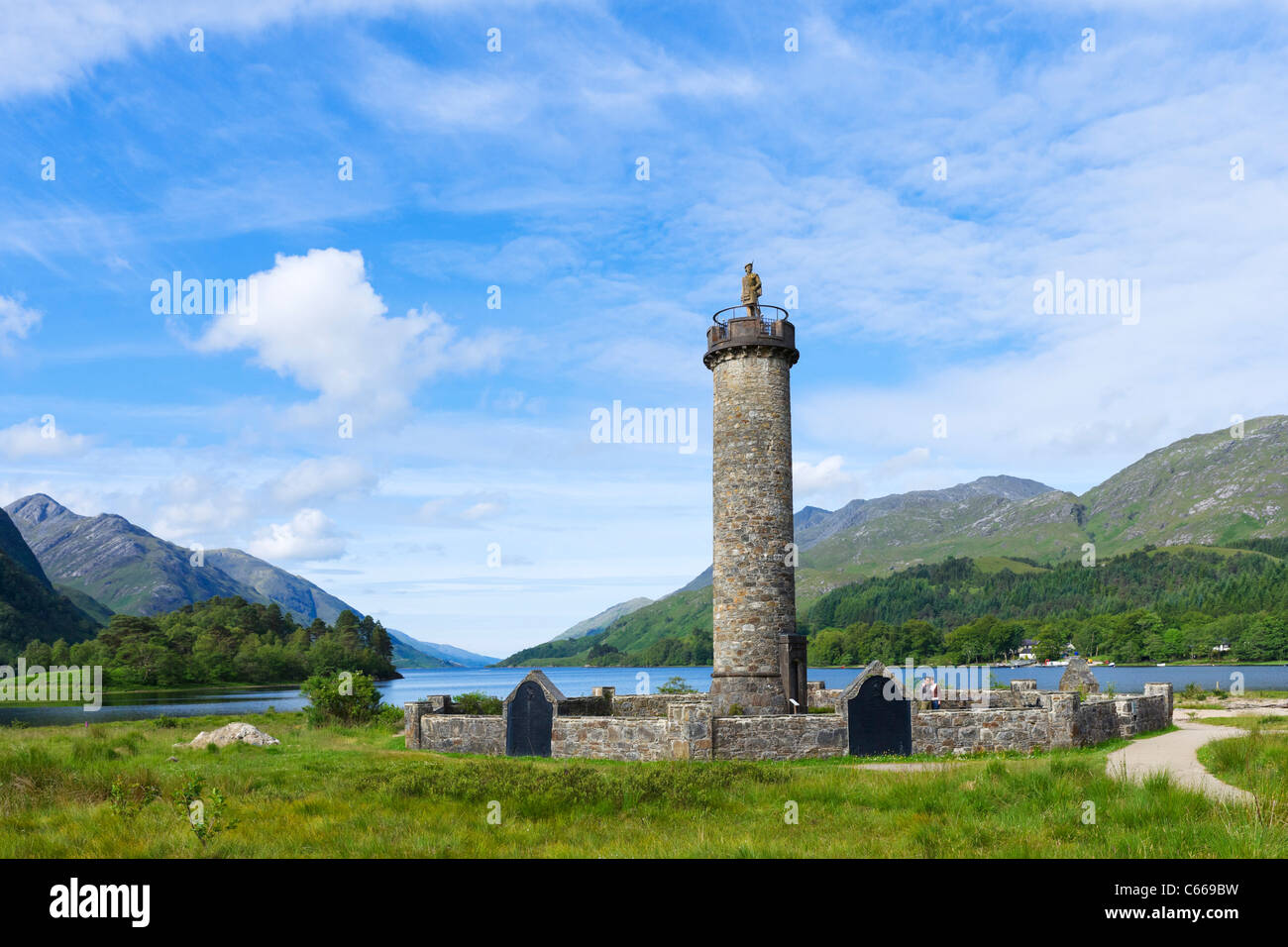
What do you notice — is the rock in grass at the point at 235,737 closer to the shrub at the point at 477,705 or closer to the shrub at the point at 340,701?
the shrub at the point at 477,705

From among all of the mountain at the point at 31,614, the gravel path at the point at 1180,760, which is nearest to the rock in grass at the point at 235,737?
the gravel path at the point at 1180,760

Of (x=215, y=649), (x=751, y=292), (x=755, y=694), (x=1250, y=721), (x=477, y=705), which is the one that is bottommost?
(x=215, y=649)

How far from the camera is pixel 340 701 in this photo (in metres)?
37.4

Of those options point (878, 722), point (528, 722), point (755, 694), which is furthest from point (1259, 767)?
point (528, 722)

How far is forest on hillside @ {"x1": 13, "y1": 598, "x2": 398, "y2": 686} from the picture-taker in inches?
4786

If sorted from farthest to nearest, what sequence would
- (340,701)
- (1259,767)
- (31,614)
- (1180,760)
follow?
(31,614) → (340,701) → (1180,760) → (1259,767)

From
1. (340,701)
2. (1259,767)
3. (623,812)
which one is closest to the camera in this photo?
(623,812)

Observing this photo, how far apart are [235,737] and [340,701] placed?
27.0ft

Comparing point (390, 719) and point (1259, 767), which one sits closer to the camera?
point (1259, 767)

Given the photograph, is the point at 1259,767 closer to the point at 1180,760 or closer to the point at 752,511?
the point at 1180,760

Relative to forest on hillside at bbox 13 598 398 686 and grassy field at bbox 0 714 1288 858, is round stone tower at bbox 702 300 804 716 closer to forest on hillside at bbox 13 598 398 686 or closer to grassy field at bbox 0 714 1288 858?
grassy field at bbox 0 714 1288 858

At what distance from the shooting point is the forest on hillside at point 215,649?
122 meters
